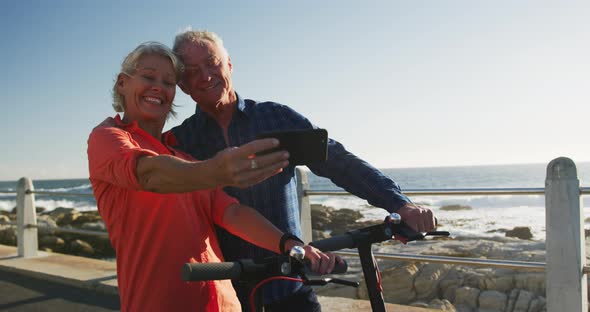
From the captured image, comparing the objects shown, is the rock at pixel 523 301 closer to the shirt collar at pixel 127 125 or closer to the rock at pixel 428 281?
the rock at pixel 428 281

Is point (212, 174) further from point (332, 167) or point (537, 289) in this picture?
point (537, 289)

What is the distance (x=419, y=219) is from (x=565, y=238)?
1.82 m

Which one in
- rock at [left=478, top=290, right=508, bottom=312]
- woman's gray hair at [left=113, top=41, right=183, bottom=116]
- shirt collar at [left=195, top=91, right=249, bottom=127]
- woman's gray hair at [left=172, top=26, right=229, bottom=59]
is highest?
woman's gray hair at [left=172, top=26, right=229, bottom=59]

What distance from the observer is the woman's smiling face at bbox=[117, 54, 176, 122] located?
1832 millimetres

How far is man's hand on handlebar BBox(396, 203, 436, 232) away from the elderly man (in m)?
0.07

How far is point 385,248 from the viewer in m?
16.1

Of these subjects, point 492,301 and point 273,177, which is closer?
point 273,177

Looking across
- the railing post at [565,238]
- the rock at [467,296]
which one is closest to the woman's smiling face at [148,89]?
the railing post at [565,238]

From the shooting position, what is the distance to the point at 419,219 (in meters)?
1.99

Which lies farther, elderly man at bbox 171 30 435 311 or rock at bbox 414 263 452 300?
rock at bbox 414 263 452 300

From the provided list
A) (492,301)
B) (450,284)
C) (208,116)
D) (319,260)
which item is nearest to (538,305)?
(492,301)

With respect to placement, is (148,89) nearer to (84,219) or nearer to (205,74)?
(205,74)

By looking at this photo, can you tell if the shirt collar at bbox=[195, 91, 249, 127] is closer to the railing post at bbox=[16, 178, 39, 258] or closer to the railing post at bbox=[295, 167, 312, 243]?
the railing post at bbox=[295, 167, 312, 243]

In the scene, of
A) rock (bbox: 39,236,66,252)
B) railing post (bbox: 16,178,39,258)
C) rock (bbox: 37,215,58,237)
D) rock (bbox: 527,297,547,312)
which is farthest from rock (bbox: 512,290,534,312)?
rock (bbox: 39,236,66,252)
